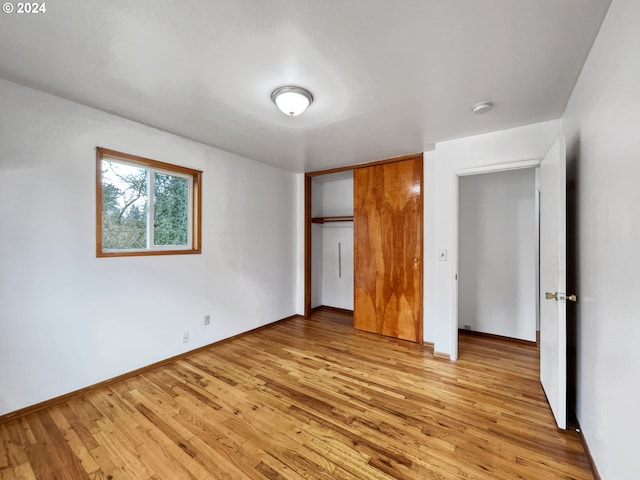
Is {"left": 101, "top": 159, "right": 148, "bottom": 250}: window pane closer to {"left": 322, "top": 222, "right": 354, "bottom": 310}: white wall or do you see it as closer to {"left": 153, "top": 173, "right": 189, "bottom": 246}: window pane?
{"left": 153, "top": 173, "right": 189, "bottom": 246}: window pane

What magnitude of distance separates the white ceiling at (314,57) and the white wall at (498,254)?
A: 1.24m

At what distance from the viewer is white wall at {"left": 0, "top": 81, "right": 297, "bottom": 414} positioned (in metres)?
1.93

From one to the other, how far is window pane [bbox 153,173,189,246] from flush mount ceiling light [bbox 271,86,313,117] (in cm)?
164

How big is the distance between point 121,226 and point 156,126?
3.50 ft

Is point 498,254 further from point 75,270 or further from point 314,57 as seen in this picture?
point 75,270

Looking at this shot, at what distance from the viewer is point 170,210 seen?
2951mm

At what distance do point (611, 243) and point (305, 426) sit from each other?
2.09 meters

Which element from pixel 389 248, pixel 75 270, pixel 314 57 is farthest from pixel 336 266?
pixel 314 57

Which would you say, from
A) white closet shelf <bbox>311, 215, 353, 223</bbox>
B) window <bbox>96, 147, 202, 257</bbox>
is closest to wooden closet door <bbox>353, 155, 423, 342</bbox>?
white closet shelf <bbox>311, 215, 353, 223</bbox>

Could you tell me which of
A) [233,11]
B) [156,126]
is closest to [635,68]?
[233,11]

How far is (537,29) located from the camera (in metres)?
1.40

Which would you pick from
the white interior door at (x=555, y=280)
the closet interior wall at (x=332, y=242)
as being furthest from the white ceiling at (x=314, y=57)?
the closet interior wall at (x=332, y=242)

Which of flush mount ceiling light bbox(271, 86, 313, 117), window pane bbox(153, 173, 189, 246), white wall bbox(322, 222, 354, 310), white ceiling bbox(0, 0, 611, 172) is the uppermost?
white ceiling bbox(0, 0, 611, 172)

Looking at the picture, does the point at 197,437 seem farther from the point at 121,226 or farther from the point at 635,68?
the point at 635,68
